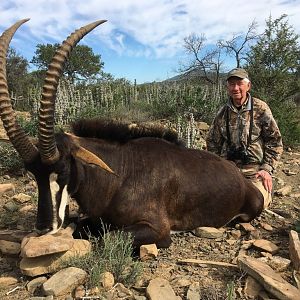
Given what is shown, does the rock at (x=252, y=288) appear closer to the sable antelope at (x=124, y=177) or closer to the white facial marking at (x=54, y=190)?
the sable antelope at (x=124, y=177)

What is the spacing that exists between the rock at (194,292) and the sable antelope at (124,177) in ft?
2.79

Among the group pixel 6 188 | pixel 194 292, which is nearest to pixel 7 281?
pixel 194 292

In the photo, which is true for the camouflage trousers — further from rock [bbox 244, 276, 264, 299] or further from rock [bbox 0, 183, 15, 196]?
rock [bbox 0, 183, 15, 196]

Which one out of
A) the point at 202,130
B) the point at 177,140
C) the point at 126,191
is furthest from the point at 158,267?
the point at 202,130

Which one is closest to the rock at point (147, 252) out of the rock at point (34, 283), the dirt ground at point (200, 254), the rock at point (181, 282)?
the dirt ground at point (200, 254)

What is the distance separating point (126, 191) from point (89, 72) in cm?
2726

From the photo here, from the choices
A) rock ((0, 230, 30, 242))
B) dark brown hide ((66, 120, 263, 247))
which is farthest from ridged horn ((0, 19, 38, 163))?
rock ((0, 230, 30, 242))

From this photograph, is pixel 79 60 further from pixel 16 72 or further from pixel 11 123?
pixel 11 123

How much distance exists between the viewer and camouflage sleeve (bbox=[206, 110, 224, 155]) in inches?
245

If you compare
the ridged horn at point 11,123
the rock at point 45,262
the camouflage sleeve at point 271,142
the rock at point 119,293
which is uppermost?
the ridged horn at point 11,123

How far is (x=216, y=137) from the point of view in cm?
632

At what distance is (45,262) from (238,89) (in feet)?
11.5

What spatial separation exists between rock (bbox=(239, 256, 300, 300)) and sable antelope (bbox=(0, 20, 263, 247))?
3.49 feet

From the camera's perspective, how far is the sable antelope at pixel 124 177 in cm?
372
